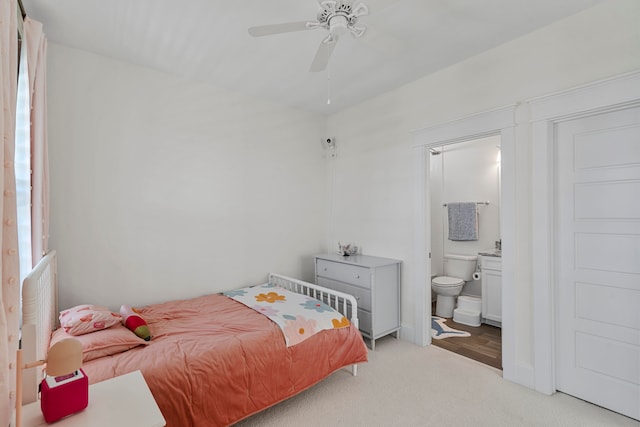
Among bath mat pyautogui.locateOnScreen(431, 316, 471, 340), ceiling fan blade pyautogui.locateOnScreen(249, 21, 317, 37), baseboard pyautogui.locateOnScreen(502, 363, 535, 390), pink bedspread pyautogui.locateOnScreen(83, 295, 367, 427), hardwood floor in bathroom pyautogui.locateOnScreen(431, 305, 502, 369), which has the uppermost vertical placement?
ceiling fan blade pyautogui.locateOnScreen(249, 21, 317, 37)

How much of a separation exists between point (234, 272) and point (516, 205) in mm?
2793

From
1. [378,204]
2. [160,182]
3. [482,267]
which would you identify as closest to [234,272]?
[160,182]

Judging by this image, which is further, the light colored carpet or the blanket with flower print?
the blanket with flower print

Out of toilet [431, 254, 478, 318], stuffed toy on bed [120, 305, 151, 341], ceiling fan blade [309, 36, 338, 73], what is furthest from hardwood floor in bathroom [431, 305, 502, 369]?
ceiling fan blade [309, 36, 338, 73]

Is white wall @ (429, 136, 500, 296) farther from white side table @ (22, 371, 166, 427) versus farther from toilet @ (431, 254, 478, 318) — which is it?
white side table @ (22, 371, 166, 427)

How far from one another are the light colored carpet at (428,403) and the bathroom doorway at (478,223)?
0.54 metres

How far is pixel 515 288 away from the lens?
246cm

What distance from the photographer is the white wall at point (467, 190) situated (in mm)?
4195

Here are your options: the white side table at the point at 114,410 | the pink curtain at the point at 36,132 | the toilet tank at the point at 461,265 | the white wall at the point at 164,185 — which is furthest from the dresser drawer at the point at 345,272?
the pink curtain at the point at 36,132

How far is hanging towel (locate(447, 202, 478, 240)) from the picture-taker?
14.0ft

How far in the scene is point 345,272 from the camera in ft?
11.0

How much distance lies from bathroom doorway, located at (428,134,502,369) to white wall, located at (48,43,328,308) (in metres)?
2.05

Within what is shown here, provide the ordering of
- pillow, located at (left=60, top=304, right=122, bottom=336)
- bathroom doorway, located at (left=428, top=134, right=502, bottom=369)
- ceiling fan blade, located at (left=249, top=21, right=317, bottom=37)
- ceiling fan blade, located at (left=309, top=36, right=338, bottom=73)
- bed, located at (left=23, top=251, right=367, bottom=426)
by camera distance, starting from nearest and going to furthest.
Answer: bed, located at (left=23, top=251, right=367, bottom=426) < ceiling fan blade, located at (left=249, top=21, right=317, bottom=37) < ceiling fan blade, located at (left=309, top=36, right=338, bottom=73) < pillow, located at (left=60, top=304, right=122, bottom=336) < bathroom doorway, located at (left=428, top=134, right=502, bottom=369)

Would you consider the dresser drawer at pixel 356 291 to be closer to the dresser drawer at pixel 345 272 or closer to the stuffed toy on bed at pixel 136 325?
the dresser drawer at pixel 345 272
